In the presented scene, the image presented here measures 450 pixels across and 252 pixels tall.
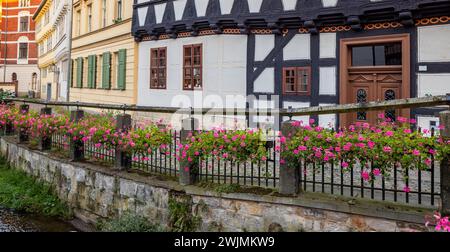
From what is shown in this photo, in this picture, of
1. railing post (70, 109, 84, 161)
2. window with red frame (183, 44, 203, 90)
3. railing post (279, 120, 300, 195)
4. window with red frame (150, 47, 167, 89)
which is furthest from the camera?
window with red frame (150, 47, 167, 89)

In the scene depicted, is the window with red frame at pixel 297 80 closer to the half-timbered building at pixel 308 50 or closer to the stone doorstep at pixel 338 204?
the half-timbered building at pixel 308 50

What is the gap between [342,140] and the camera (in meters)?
4.07

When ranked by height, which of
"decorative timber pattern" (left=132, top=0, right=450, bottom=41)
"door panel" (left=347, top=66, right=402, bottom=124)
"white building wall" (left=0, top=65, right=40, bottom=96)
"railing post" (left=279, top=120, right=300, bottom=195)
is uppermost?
"white building wall" (left=0, top=65, right=40, bottom=96)

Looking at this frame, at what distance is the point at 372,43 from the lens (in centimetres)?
987

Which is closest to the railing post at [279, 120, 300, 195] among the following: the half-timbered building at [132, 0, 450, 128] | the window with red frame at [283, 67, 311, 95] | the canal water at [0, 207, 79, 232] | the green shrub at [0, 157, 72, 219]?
the canal water at [0, 207, 79, 232]

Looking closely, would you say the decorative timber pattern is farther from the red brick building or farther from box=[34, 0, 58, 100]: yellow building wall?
the red brick building

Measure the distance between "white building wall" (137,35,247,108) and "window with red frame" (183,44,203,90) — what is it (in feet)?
0.55

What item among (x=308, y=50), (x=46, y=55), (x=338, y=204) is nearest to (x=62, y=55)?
(x=46, y=55)

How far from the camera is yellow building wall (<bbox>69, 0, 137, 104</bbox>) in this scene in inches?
621

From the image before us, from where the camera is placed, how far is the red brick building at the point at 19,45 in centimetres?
4603

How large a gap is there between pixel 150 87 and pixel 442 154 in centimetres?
1243

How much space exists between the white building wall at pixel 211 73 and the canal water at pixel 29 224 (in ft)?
21.7

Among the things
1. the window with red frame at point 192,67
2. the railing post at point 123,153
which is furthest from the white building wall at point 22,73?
the railing post at point 123,153
